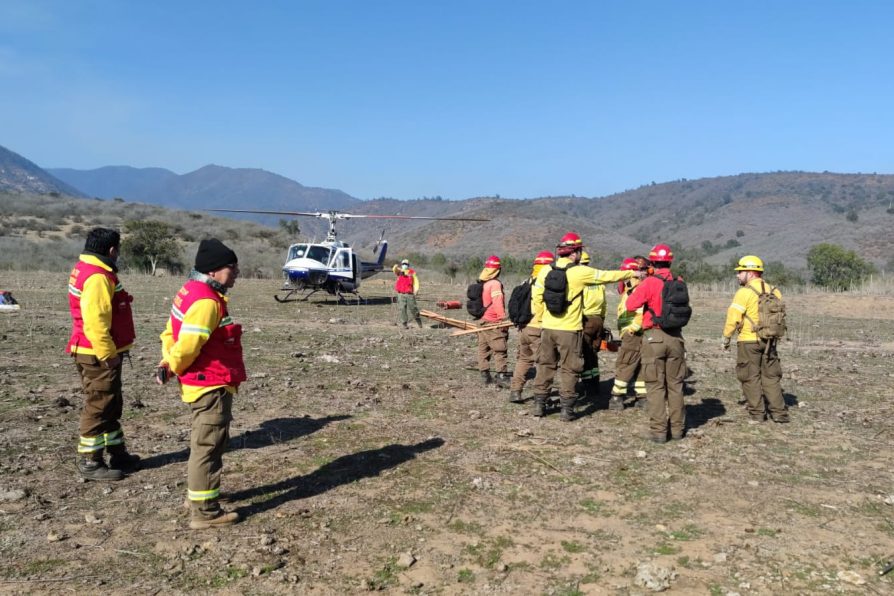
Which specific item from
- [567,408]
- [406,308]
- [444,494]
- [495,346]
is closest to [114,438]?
[444,494]

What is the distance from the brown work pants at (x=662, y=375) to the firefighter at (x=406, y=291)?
9.51 meters

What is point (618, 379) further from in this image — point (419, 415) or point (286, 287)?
point (286, 287)

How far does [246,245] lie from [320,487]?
42.4 m

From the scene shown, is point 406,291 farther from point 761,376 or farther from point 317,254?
point 761,376

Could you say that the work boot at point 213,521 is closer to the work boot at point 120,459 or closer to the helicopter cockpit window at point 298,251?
the work boot at point 120,459

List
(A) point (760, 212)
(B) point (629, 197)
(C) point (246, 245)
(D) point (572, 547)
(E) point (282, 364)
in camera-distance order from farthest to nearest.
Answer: (B) point (629, 197) → (A) point (760, 212) → (C) point (246, 245) → (E) point (282, 364) → (D) point (572, 547)

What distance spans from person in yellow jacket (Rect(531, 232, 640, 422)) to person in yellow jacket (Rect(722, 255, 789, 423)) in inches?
52.2

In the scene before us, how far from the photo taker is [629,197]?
529 feet

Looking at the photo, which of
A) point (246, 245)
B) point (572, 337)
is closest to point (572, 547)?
point (572, 337)

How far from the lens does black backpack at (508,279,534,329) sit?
864 centimetres

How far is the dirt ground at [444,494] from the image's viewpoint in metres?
4.24

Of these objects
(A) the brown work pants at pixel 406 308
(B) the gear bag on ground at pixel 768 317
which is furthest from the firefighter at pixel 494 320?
(A) the brown work pants at pixel 406 308

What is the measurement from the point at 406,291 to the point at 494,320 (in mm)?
7180

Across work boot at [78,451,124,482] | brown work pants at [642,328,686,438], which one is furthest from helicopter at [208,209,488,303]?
→ work boot at [78,451,124,482]
